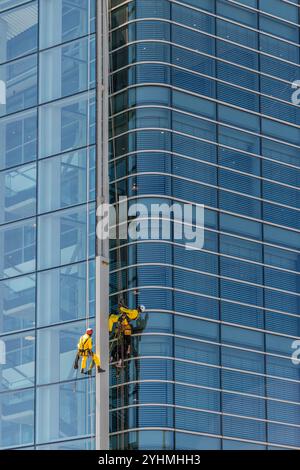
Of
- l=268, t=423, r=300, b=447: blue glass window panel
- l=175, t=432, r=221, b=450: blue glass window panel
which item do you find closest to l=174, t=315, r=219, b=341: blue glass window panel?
l=175, t=432, r=221, b=450: blue glass window panel

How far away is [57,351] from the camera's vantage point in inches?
2894

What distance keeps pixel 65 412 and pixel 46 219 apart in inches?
363

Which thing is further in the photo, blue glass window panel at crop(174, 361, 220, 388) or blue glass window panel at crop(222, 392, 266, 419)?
blue glass window panel at crop(222, 392, 266, 419)

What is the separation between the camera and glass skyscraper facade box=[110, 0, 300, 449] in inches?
2857

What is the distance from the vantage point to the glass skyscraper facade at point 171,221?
72750 mm

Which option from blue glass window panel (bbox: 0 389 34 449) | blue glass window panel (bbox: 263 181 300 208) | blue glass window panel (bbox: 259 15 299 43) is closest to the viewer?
blue glass window panel (bbox: 0 389 34 449)

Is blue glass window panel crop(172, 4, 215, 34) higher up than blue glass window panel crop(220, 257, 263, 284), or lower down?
higher up

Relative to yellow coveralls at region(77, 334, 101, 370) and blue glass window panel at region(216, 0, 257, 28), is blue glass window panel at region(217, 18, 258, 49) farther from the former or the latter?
yellow coveralls at region(77, 334, 101, 370)

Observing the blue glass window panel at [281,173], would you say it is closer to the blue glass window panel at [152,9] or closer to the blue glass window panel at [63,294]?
the blue glass window panel at [152,9]

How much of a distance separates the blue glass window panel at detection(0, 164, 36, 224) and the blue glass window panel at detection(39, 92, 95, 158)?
A: 1.25 m

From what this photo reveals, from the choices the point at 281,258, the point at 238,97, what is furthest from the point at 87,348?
the point at 238,97

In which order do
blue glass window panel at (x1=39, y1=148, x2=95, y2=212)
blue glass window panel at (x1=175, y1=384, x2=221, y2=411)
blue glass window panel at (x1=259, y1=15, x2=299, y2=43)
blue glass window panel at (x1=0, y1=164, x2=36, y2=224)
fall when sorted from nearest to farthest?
1. blue glass window panel at (x1=175, y1=384, x2=221, y2=411)
2. blue glass window panel at (x1=39, y1=148, x2=95, y2=212)
3. blue glass window panel at (x1=0, y1=164, x2=36, y2=224)
4. blue glass window panel at (x1=259, y1=15, x2=299, y2=43)

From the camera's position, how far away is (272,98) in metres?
79.6
